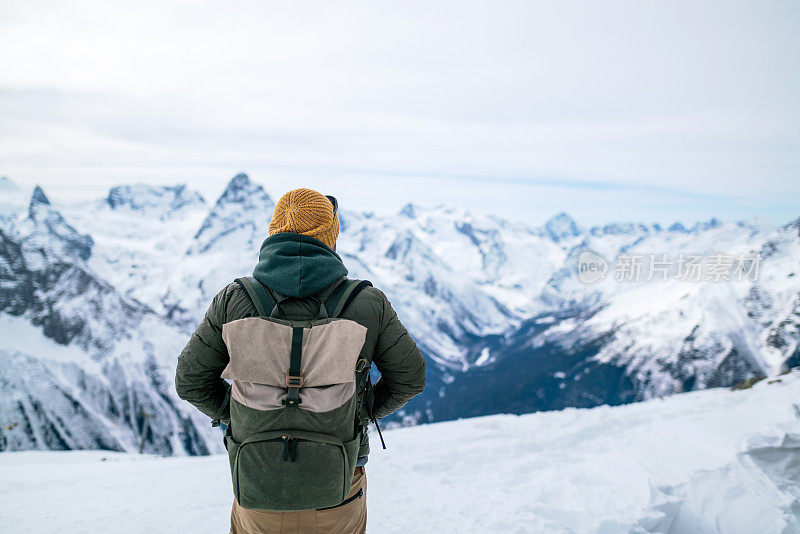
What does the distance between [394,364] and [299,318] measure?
987 mm

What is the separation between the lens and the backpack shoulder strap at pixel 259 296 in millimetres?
3734

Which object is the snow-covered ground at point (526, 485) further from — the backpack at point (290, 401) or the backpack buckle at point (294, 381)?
the backpack buckle at point (294, 381)

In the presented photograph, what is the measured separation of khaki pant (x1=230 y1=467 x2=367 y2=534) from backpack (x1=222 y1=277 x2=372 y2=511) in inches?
7.7

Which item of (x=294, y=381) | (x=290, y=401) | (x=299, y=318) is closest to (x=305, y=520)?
(x=290, y=401)

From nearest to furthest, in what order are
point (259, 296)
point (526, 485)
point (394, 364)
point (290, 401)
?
1. point (290, 401)
2. point (259, 296)
3. point (394, 364)
4. point (526, 485)

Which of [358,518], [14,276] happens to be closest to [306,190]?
[358,518]

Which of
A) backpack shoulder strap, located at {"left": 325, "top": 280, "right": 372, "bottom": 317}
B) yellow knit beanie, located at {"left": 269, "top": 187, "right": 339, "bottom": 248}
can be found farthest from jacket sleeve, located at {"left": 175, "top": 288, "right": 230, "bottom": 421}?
backpack shoulder strap, located at {"left": 325, "top": 280, "right": 372, "bottom": 317}

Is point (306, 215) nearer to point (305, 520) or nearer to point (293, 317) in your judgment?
point (293, 317)

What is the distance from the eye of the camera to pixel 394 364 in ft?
14.1

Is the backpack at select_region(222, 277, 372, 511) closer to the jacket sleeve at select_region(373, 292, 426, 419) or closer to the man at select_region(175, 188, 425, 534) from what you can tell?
the man at select_region(175, 188, 425, 534)

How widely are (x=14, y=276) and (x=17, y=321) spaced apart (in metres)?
29.3

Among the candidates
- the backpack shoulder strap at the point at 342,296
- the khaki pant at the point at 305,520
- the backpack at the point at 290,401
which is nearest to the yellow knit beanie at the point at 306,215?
the backpack shoulder strap at the point at 342,296

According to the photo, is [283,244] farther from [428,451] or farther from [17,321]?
[17,321]

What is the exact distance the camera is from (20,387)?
12925 cm
